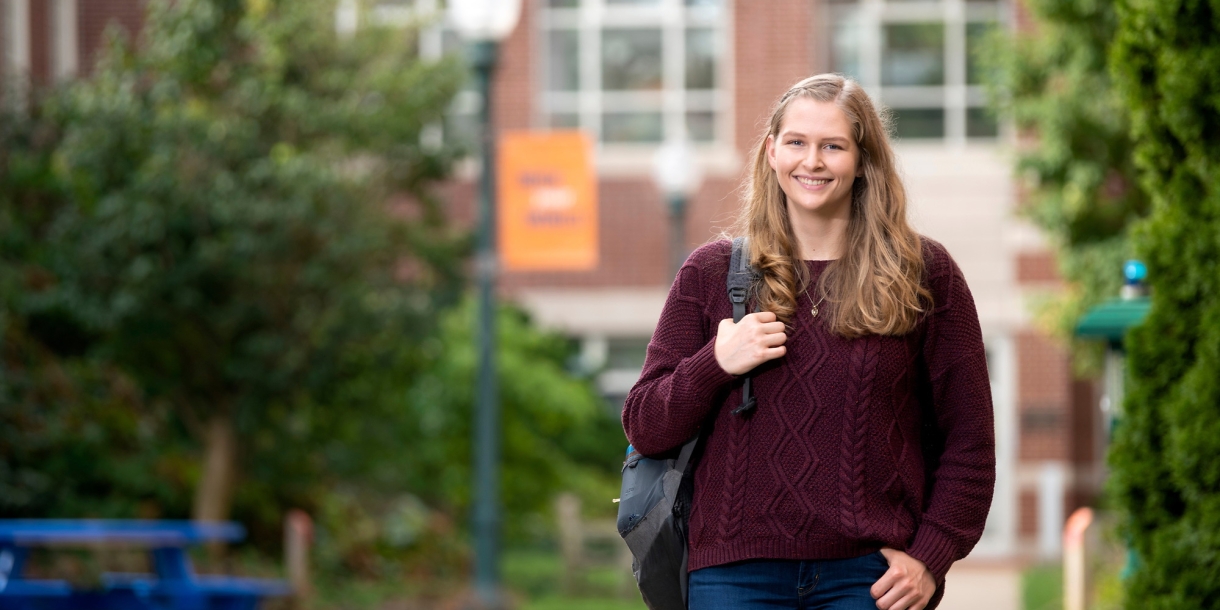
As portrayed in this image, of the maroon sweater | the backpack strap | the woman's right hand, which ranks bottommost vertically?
the maroon sweater

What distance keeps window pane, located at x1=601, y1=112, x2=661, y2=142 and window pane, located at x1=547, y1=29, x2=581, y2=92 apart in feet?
2.10

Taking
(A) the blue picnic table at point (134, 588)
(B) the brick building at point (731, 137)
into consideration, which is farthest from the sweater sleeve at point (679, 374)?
(B) the brick building at point (731, 137)

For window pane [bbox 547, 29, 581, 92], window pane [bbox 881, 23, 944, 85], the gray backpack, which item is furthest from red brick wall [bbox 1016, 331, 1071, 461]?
the gray backpack

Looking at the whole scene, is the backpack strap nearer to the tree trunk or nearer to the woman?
the woman

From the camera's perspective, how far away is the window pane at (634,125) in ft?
69.2

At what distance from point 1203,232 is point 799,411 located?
2.18m

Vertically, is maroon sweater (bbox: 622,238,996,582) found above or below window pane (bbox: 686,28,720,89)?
below

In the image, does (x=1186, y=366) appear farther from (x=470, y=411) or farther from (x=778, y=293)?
(x=470, y=411)

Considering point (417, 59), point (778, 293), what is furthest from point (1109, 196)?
point (778, 293)

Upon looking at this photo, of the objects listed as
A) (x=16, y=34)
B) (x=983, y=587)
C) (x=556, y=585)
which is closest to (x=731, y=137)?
(x=983, y=587)

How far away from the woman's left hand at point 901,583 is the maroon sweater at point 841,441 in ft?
0.06

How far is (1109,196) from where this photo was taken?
1442 cm

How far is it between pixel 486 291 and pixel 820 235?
8.46 metres

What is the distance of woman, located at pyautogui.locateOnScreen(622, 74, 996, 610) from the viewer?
10.0ft
